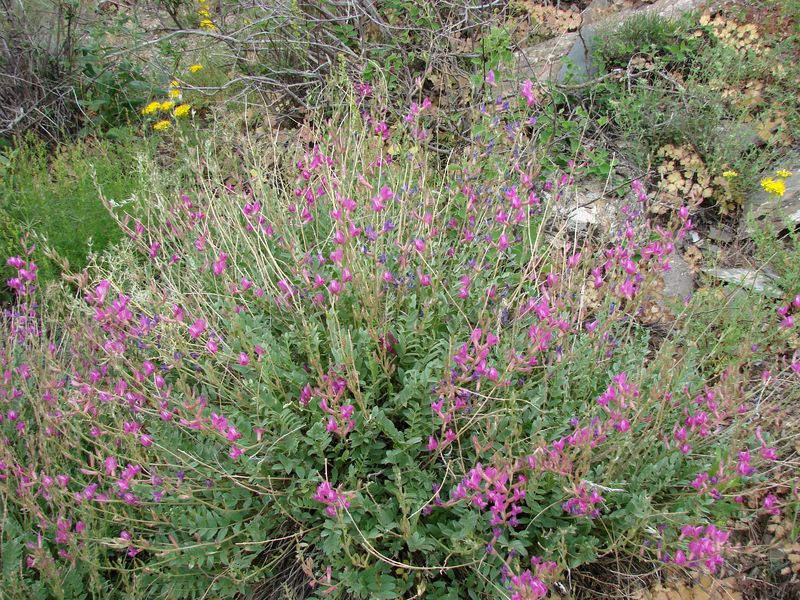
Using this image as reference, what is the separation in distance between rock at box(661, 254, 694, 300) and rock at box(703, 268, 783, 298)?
5.3 inches

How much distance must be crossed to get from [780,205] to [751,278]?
622 mm

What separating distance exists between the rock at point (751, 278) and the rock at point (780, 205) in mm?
310

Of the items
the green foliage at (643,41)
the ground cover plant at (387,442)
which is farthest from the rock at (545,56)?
the ground cover plant at (387,442)

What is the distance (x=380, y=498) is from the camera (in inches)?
90.9

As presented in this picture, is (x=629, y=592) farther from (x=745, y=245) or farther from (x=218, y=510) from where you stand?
(x=745, y=245)

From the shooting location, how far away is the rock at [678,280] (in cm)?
353

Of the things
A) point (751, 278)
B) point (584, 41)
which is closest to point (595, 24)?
point (584, 41)

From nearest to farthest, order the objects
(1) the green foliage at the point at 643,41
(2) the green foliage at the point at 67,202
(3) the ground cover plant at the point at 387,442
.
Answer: (3) the ground cover plant at the point at 387,442, (2) the green foliage at the point at 67,202, (1) the green foliage at the point at 643,41

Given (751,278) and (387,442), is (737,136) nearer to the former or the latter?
(751,278)

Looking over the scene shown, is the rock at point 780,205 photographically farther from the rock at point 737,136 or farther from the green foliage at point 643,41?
the green foliage at point 643,41

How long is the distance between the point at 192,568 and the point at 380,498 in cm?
68

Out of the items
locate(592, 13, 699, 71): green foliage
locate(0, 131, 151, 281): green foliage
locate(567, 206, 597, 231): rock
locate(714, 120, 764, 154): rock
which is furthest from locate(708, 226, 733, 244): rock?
locate(0, 131, 151, 281): green foliage

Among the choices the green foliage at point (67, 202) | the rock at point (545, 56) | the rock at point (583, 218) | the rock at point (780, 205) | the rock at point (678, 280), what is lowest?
the rock at point (678, 280)

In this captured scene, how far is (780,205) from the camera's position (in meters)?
3.67
